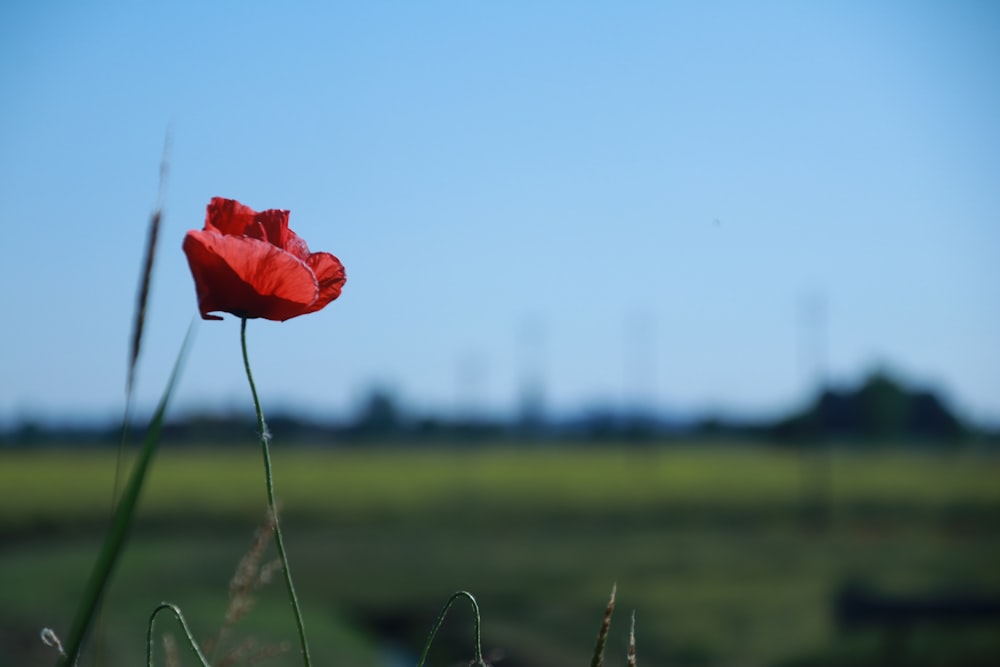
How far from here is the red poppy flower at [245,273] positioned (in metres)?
0.75

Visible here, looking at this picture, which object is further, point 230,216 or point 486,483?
point 486,483

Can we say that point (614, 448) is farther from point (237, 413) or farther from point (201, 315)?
point (201, 315)

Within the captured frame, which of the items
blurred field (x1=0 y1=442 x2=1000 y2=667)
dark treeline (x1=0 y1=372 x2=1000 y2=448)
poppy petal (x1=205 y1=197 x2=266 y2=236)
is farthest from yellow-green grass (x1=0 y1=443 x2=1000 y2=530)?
poppy petal (x1=205 y1=197 x2=266 y2=236)

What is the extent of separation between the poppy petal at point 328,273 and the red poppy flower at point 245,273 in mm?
19

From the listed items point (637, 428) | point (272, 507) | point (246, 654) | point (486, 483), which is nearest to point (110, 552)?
point (272, 507)

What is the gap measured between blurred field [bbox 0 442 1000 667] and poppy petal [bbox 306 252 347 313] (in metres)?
0.48

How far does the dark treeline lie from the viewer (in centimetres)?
5875

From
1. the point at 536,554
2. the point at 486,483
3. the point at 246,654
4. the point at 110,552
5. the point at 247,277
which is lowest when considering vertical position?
the point at 536,554

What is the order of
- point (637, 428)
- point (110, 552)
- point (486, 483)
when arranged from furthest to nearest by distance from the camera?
point (637, 428)
point (486, 483)
point (110, 552)

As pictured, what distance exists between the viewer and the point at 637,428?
2320 inches

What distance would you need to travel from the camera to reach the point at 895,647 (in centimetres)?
1079

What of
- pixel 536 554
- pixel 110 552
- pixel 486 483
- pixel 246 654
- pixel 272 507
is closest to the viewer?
pixel 110 552

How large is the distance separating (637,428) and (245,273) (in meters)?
58.9

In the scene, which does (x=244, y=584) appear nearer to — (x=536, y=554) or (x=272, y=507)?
(x=272, y=507)
